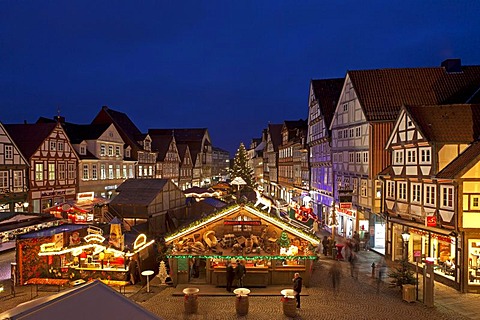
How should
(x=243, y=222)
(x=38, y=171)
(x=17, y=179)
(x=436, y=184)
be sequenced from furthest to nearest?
(x=38, y=171), (x=17, y=179), (x=436, y=184), (x=243, y=222)

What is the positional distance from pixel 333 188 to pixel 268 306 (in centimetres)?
1828

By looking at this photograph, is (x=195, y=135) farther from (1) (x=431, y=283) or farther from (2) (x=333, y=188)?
(1) (x=431, y=283)

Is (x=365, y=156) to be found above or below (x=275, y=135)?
below

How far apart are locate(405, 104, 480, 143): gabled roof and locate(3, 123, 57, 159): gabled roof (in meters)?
28.7

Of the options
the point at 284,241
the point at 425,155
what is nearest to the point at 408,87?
the point at 425,155

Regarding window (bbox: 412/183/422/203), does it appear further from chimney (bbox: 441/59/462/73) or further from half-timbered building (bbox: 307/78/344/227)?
half-timbered building (bbox: 307/78/344/227)

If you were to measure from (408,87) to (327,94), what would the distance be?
9.30m

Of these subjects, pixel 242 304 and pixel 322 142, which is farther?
pixel 322 142

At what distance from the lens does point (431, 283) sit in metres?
15.1

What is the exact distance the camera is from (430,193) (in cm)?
1933

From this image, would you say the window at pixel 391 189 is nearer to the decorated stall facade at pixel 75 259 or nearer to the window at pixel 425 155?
the window at pixel 425 155

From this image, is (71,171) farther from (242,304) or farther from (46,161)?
(242,304)

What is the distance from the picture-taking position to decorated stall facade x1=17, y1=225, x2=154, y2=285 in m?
18.0

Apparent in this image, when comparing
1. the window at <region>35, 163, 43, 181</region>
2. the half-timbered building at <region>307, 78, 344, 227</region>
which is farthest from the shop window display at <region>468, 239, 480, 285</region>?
the window at <region>35, 163, 43, 181</region>
